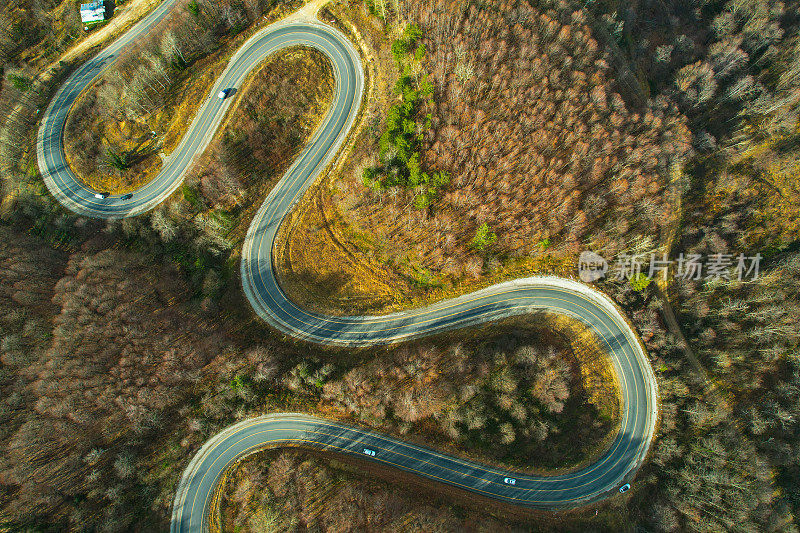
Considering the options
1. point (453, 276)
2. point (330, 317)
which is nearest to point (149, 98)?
point (330, 317)

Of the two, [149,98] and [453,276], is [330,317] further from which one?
[149,98]

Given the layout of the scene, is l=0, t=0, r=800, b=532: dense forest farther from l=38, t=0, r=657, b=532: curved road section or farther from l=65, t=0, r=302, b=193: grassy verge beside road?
l=38, t=0, r=657, b=532: curved road section

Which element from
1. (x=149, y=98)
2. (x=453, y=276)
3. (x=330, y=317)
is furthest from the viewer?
(x=149, y=98)

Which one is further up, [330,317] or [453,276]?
[453,276]

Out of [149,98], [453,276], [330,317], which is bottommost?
[330,317]

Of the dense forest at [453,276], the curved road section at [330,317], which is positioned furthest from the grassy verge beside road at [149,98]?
the curved road section at [330,317]

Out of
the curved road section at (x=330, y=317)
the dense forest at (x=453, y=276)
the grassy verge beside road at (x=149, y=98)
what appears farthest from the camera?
the grassy verge beside road at (x=149, y=98)

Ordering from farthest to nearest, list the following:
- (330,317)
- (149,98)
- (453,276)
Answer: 1. (149,98)
2. (453,276)
3. (330,317)

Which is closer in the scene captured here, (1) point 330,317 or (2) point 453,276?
(1) point 330,317

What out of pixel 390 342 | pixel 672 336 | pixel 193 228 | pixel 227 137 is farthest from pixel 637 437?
pixel 227 137

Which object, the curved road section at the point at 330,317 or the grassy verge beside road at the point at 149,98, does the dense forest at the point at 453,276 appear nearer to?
the grassy verge beside road at the point at 149,98
